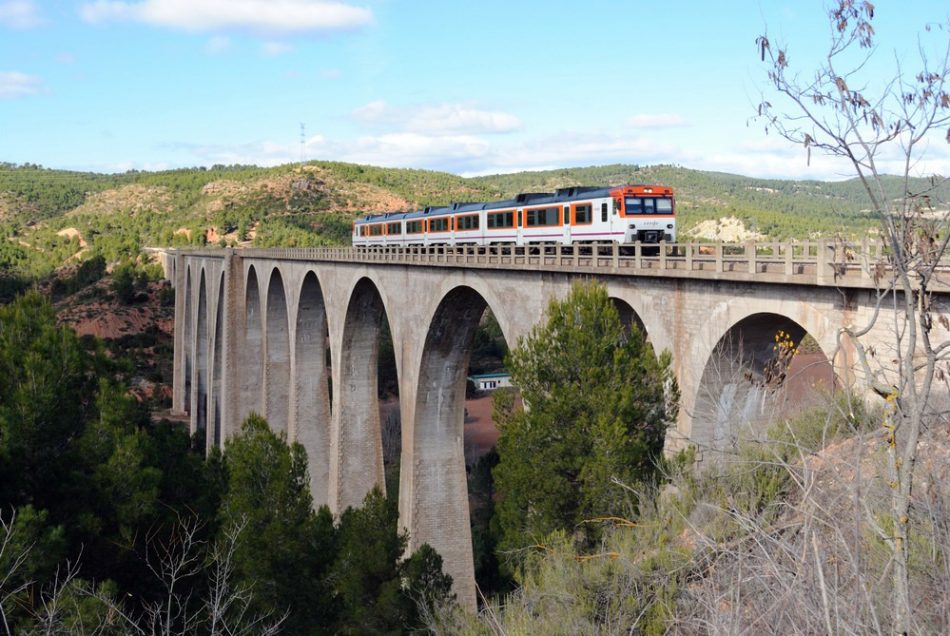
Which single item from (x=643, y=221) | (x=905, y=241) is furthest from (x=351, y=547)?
(x=905, y=241)

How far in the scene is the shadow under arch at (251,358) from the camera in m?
51.3

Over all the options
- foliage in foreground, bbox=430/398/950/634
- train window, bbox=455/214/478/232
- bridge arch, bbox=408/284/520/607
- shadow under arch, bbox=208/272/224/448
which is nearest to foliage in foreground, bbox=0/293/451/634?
foliage in foreground, bbox=430/398/950/634

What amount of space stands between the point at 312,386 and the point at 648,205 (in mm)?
25286

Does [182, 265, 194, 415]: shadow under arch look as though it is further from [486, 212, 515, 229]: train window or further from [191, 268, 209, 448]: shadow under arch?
[486, 212, 515, 229]: train window

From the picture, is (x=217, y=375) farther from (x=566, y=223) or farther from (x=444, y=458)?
(x=566, y=223)

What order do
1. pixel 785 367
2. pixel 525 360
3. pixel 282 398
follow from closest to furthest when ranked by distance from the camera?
pixel 785 367 < pixel 525 360 < pixel 282 398

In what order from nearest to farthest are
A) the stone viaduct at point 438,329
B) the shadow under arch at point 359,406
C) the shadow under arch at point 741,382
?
1. the stone viaduct at point 438,329
2. the shadow under arch at point 741,382
3. the shadow under arch at point 359,406

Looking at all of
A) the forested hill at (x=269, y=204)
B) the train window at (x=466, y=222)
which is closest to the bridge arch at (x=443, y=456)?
the train window at (x=466, y=222)

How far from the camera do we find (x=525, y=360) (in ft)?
60.7

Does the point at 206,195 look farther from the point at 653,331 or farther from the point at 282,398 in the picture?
the point at 653,331

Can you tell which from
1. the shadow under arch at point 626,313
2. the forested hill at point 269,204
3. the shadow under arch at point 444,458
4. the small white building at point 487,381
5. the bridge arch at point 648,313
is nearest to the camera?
the bridge arch at point 648,313

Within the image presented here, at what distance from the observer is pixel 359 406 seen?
36.7 m

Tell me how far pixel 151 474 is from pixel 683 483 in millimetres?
10230

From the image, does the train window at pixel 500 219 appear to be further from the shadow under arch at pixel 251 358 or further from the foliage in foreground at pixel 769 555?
the shadow under arch at pixel 251 358
